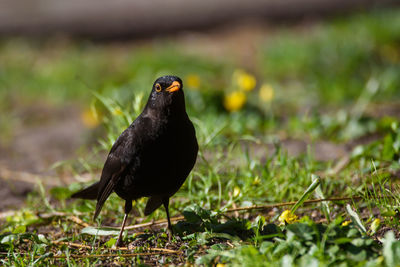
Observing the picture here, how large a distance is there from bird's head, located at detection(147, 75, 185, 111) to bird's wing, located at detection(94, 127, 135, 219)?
9.5 inches

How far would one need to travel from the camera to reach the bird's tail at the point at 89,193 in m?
3.74

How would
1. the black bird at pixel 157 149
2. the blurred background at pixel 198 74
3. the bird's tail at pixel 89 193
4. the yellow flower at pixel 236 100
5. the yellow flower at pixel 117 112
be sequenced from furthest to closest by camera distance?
the yellow flower at pixel 236 100 → the blurred background at pixel 198 74 → the yellow flower at pixel 117 112 → the bird's tail at pixel 89 193 → the black bird at pixel 157 149

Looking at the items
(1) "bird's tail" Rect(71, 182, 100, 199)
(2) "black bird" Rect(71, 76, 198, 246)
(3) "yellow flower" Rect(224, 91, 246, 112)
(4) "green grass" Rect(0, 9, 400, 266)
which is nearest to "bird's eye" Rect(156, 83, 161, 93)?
(2) "black bird" Rect(71, 76, 198, 246)

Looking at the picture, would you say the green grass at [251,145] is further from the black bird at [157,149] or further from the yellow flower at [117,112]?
the black bird at [157,149]

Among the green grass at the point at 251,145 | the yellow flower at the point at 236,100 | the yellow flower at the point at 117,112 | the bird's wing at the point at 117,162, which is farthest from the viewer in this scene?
the yellow flower at the point at 236,100

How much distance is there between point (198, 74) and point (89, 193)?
453cm

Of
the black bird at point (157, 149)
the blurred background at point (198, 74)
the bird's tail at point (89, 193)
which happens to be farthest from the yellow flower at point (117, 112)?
the black bird at point (157, 149)

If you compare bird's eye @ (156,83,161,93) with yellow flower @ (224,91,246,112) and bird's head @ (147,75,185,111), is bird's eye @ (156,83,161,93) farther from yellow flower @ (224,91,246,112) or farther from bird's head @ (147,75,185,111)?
yellow flower @ (224,91,246,112)

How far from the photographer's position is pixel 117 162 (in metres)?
3.30

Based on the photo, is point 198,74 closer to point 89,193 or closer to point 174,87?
point 89,193

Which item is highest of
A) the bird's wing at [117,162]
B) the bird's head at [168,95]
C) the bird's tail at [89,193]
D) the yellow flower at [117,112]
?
the bird's head at [168,95]

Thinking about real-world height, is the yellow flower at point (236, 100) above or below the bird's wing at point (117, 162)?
above

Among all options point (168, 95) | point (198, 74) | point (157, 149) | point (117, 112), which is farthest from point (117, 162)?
point (198, 74)

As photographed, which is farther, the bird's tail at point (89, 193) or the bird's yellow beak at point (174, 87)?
the bird's tail at point (89, 193)
